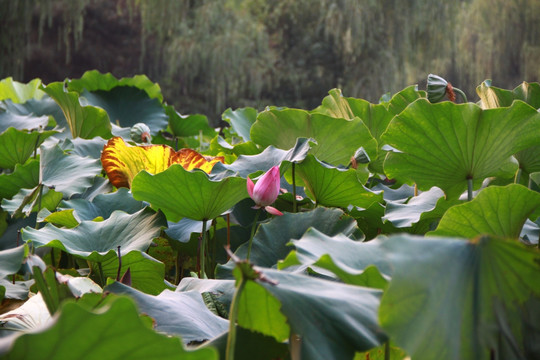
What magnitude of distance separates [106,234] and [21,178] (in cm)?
27

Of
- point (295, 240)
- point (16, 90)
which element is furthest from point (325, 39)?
point (295, 240)

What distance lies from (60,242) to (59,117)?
0.82 metres

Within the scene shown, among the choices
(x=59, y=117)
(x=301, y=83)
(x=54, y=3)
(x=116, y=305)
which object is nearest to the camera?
(x=116, y=305)

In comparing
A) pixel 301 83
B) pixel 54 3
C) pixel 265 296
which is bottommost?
pixel 301 83

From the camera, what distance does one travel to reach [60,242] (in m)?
0.51

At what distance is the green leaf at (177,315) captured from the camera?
1.12 feet

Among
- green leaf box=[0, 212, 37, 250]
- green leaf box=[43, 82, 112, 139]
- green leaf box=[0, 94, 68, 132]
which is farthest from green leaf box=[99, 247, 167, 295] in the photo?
green leaf box=[0, 94, 68, 132]

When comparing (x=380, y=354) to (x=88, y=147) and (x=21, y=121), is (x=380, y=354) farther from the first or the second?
(x=21, y=121)

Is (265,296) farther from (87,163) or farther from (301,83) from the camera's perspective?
(301,83)

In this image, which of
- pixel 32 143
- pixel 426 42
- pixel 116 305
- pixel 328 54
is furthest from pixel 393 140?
pixel 328 54

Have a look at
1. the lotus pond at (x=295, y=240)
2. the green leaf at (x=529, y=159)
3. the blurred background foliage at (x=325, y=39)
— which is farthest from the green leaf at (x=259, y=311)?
the blurred background foliage at (x=325, y=39)

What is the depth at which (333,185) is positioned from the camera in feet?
1.93

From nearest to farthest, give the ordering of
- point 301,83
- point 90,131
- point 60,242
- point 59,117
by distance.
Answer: point 60,242 < point 90,131 < point 59,117 < point 301,83

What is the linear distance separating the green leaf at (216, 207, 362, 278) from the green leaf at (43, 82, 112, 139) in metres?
0.49
